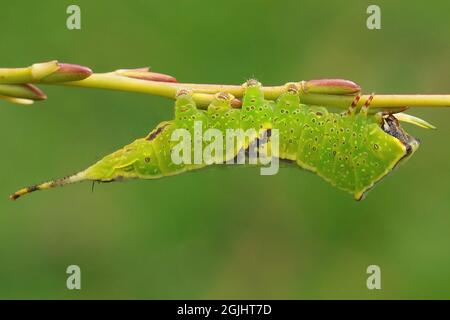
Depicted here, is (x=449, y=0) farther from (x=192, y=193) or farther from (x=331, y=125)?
(x=331, y=125)

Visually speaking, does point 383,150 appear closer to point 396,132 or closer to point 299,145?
point 396,132

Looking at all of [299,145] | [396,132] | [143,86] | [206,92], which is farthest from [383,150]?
[143,86]

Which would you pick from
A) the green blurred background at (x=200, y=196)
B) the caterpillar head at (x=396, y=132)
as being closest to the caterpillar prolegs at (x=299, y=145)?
the caterpillar head at (x=396, y=132)

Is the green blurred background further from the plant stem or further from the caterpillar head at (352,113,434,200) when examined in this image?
the plant stem

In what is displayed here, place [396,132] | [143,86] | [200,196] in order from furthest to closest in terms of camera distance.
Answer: [200,196]
[396,132]
[143,86]

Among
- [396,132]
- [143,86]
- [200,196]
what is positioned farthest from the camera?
[200,196]

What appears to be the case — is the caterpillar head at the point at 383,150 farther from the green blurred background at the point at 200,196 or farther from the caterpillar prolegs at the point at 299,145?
the green blurred background at the point at 200,196
